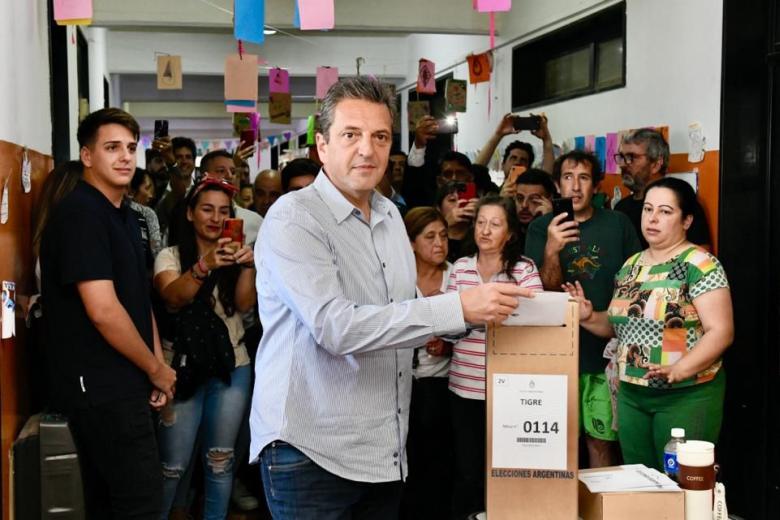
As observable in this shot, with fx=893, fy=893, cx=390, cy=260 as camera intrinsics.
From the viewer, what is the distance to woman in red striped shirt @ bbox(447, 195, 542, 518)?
2955 millimetres

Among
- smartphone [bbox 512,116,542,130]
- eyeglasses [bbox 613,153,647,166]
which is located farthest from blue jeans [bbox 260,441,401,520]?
smartphone [bbox 512,116,542,130]

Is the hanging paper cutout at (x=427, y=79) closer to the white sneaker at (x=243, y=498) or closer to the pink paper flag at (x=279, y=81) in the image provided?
the pink paper flag at (x=279, y=81)

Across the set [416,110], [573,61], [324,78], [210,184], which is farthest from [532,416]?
[324,78]

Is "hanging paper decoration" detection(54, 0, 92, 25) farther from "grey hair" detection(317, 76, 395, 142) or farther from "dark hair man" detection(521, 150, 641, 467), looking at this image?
"dark hair man" detection(521, 150, 641, 467)

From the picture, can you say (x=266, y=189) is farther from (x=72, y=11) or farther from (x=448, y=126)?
(x=448, y=126)

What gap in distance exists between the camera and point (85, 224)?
95.7 inches

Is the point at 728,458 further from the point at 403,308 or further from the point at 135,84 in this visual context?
the point at 135,84

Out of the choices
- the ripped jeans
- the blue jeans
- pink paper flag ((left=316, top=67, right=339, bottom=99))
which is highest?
pink paper flag ((left=316, top=67, right=339, bottom=99))

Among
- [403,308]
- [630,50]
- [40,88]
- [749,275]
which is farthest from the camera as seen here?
[630,50]

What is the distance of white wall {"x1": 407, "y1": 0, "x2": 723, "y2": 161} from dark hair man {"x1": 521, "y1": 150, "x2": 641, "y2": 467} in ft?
2.40

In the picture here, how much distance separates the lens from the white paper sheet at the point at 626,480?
6.17ft

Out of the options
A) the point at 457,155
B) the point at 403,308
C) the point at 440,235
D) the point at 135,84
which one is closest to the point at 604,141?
the point at 457,155

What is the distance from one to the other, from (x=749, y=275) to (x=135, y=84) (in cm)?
988

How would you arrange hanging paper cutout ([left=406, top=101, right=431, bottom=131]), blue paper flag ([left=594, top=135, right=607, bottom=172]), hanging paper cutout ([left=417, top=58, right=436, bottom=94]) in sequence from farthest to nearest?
hanging paper cutout ([left=417, top=58, right=436, bottom=94]), hanging paper cutout ([left=406, top=101, right=431, bottom=131]), blue paper flag ([left=594, top=135, right=607, bottom=172])
